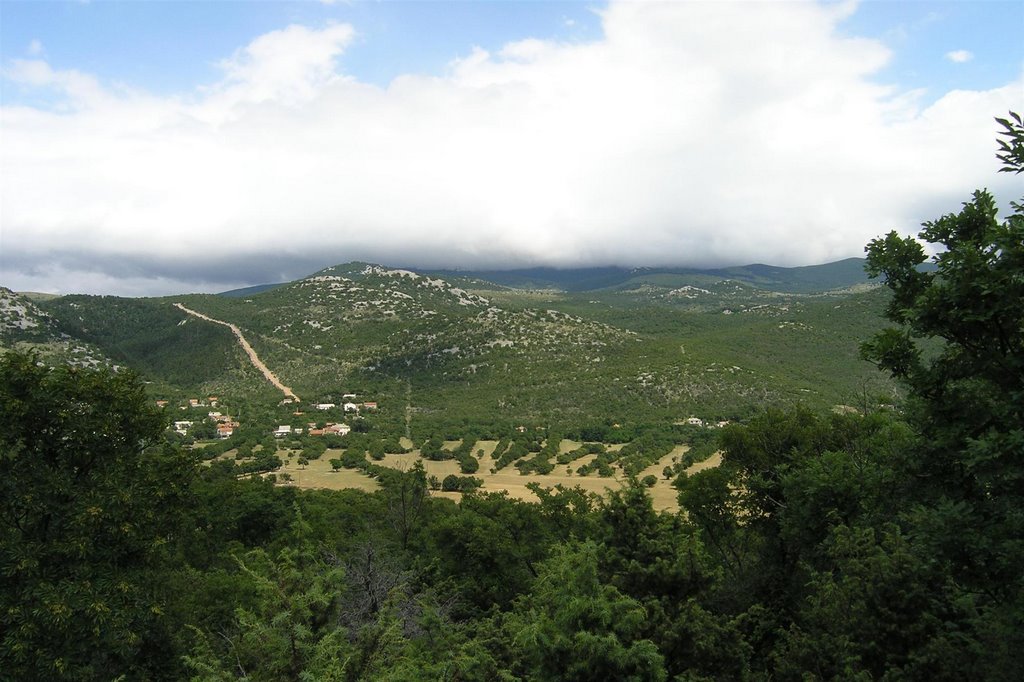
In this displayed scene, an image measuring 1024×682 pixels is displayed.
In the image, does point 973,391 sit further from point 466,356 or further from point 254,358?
point 254,358

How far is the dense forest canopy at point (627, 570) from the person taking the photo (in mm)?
7281

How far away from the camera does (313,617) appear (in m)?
8.14

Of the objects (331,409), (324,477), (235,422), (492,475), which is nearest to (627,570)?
(492,475)

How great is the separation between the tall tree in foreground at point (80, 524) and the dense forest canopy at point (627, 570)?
0.04 meters

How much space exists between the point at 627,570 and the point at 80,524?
10.7 meters

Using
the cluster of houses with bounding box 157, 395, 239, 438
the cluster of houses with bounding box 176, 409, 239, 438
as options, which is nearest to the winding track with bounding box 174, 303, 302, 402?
the cluster of houses with bounding box 157, 395, 239, 438

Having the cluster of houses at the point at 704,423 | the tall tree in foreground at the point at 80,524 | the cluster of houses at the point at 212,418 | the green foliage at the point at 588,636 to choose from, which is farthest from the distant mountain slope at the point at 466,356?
the tall tree in foreground at the point at 80,524

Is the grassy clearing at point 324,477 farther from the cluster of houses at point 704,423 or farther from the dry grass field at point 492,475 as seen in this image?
the cluster of houses at point 704,423

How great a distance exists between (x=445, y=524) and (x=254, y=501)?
11.7m

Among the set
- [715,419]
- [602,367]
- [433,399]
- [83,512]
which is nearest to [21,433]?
[83,512]

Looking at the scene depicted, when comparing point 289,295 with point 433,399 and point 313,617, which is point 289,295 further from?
point 313,617

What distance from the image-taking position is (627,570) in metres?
11.5

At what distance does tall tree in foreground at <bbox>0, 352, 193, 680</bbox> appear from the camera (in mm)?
9703

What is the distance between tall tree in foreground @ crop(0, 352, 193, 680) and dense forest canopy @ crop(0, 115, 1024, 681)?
0.14 ft
